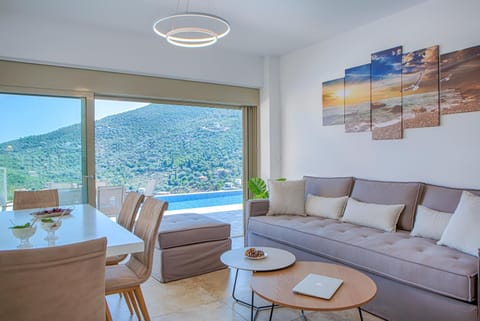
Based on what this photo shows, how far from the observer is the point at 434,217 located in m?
2.87

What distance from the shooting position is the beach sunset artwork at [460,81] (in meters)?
2.99

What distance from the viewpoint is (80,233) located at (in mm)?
2062

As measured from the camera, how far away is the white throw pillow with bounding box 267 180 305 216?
13.4 feet

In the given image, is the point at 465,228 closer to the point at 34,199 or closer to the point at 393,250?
the point at 393,250

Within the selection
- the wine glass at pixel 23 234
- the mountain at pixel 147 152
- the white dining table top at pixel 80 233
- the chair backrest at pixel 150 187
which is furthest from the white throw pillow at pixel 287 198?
the wine glass at pixel 23 234

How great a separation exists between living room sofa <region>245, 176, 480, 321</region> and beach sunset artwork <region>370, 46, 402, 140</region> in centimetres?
58

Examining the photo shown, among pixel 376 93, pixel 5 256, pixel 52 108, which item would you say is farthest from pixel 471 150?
pixel 52 108

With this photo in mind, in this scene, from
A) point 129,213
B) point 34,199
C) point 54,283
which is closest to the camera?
point 54,283

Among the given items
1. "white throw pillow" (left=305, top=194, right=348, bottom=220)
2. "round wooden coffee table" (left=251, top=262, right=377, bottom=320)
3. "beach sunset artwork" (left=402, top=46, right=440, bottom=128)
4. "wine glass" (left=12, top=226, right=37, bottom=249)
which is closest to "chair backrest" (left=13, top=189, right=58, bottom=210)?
"wine glass" (left=12, top=226, right=37, bottom=249)

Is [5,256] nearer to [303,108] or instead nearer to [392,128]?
[392,128]

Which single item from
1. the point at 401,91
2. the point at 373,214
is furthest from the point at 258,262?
the point at 401,91

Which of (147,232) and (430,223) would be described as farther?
(430,223)

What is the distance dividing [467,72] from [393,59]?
30.5 inches

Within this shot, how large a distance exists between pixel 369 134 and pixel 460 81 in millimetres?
1059
